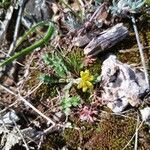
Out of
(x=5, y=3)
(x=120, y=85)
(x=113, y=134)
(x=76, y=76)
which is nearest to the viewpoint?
(x=113, y=134)

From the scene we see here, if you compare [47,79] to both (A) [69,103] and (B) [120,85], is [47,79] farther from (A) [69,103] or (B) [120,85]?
(B) [120,85]

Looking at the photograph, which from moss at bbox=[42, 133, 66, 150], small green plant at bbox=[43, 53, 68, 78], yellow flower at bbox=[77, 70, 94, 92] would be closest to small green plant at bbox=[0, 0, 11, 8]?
small green plant at bbox=[43, 53, 68, 78]

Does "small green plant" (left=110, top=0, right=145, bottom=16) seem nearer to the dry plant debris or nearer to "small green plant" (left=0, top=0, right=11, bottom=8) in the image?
the dry plant debris

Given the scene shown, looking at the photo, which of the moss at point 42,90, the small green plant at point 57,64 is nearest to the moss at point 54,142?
the moss at point 42,90

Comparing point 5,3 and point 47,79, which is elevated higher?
point 5,3

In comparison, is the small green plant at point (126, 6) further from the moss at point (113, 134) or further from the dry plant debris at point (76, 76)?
the moss at point (113, 134)

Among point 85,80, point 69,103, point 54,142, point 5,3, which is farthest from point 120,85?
point 5,3

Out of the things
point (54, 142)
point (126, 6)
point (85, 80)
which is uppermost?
point (126, 6)

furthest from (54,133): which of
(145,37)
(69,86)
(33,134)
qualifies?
(145,37)
